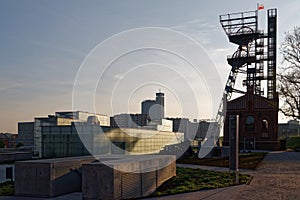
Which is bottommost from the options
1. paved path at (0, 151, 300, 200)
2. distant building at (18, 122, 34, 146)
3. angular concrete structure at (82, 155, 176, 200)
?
distant building at (18, 122, 34, 146)

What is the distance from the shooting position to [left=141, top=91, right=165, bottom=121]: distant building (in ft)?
60.1

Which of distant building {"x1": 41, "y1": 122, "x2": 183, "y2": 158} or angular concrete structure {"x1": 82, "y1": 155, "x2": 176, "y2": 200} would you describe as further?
distant building {"x1": 41, "y1": 122, "x2": 183, "y2": 158}

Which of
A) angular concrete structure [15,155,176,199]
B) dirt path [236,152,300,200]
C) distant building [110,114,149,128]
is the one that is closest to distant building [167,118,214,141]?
distant building [110,114,149,128]

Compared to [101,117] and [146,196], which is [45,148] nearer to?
[101,117]

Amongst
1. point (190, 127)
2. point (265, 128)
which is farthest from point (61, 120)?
point (265, 128)

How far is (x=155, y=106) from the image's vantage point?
1961 centimetres

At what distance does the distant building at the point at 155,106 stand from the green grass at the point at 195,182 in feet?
12.4

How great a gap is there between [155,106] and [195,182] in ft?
19.7

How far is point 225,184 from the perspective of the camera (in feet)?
45.5

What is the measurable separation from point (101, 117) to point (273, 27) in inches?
1034

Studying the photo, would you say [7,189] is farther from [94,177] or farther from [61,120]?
[61,120]

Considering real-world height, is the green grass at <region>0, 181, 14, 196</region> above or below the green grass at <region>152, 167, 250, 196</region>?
below

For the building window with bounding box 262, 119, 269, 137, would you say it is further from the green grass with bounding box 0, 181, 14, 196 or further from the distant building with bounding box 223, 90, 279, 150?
the green grass with bounding box 0, 181, 14, 196

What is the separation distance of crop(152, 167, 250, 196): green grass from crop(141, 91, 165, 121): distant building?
12.4 ft
